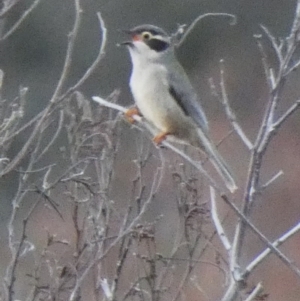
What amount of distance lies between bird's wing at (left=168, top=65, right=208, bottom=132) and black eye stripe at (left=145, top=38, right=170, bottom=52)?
4.6 inches

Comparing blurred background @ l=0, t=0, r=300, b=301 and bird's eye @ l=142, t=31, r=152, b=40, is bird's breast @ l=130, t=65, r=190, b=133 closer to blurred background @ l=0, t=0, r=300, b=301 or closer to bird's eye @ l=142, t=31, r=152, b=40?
bird's eye @ l=142, t=31, r=152, b=40

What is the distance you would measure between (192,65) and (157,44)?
14114 millimetres

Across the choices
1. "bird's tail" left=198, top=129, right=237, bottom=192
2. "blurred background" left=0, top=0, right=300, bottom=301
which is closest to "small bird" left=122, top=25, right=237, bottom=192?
"bird's tail" left=198, top=129, right=237, bottom=192

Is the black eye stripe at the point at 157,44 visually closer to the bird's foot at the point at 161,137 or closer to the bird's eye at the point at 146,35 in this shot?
the bird's eye at the point at 146,35

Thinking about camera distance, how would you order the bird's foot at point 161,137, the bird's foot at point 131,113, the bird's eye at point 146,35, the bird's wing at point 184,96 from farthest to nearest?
the bird's wing at point 184,96 → the bird's eye at point 146,35 → the bird's foot at point 161,137 → the bird's foot at point 131,113

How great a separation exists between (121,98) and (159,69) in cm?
1191

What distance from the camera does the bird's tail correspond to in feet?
18.7

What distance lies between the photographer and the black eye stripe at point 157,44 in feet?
21.1

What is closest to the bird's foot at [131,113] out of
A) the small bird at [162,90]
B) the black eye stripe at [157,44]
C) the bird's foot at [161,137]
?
the small bird at [162,90]

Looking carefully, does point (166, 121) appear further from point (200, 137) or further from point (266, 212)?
point (266, 212)

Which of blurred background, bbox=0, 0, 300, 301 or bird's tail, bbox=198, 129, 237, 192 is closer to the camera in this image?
bird's tail, bbox=198, 129, 237, 192

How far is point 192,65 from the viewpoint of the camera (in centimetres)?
2055

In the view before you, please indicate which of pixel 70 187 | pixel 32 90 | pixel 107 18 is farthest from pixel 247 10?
pixel 70 187

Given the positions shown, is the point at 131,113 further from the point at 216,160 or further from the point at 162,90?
the point at 162,90
